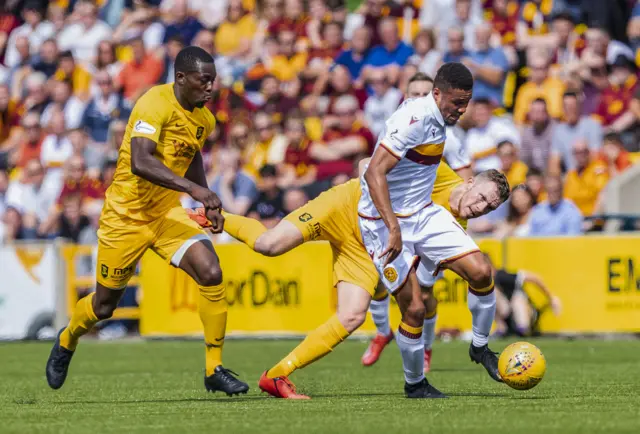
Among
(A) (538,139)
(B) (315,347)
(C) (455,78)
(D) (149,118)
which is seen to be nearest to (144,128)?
(D) (149,118)

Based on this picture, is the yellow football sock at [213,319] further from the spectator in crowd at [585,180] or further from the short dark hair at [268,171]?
the spectator in crowd at [585,180]

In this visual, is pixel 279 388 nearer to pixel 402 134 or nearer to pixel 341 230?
pixel 341 230

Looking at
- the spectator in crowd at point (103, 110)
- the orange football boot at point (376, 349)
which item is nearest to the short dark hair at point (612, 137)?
the orange football boot at point (376, 349)

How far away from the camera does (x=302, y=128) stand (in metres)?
18.6

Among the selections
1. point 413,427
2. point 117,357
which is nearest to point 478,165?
point 117,357

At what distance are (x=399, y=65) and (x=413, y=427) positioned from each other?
40.9 ft

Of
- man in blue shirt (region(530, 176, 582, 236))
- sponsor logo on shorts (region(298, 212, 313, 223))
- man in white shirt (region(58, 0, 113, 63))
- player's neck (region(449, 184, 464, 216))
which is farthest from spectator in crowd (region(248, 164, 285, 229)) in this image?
sponsor logo on shorts (region(298, 212, 313, 223))

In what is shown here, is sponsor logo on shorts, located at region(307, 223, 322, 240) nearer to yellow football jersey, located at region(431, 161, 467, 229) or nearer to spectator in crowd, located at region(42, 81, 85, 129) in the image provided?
yellow football jersey, located at region(431, 161, 467, 229)

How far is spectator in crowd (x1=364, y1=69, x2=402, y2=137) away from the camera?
1850cm

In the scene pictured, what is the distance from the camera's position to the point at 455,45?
18.5 m

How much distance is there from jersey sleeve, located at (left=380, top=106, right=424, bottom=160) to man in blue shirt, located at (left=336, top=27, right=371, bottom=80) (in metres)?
11.0

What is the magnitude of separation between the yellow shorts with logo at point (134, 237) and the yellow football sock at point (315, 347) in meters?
1.15

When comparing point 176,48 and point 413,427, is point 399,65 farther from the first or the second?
point 413,427

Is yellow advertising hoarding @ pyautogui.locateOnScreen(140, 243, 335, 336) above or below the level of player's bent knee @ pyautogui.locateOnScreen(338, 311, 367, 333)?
below
